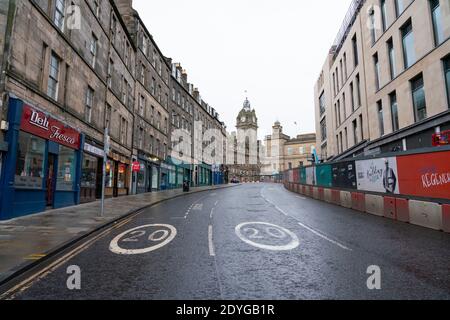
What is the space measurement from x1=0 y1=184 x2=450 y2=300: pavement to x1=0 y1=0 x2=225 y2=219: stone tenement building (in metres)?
5.57

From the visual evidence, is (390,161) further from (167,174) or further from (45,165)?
(167,174)

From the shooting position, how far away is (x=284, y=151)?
101375 millimetres

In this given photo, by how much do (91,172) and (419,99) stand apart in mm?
21230

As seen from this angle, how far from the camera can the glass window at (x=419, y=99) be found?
16.2 metres

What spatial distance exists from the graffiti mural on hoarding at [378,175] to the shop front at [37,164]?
49.5 ft

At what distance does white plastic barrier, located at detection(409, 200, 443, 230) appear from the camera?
8797 mm

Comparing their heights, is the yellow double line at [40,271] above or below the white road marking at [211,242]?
below

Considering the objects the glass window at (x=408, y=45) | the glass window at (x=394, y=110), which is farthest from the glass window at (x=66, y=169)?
the glass window at (x=394, y=110)

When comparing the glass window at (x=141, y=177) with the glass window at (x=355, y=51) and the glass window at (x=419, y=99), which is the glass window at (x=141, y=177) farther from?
the glass window at (x=355, y=51)

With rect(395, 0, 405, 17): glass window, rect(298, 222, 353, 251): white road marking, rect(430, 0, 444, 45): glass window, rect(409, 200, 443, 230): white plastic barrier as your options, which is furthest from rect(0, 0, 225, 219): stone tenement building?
rect(395, 0, 405, 17): glass window

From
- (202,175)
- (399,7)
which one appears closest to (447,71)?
(399,7)

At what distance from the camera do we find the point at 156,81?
107 ft
